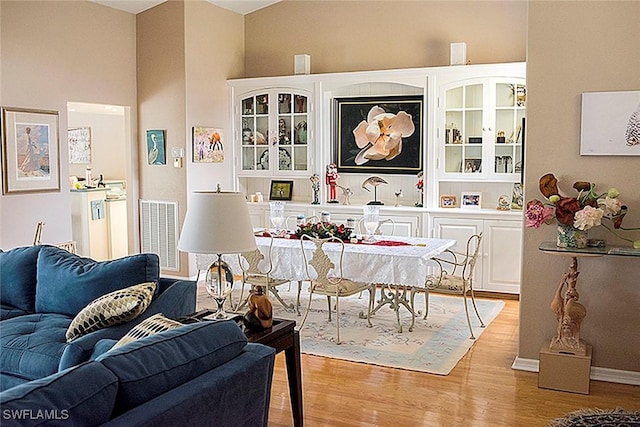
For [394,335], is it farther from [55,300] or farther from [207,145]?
[207,145]

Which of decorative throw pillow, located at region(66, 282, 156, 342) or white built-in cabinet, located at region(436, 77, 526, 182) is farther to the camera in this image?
white built-in cabinet, located at region(436, 77, 526, 182)

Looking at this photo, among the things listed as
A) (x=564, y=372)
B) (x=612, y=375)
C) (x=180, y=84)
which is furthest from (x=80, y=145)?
(x=612, y=375)

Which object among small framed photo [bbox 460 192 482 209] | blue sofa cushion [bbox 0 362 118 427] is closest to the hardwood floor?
blue sofa cushion [bbox 0 362 118 427]

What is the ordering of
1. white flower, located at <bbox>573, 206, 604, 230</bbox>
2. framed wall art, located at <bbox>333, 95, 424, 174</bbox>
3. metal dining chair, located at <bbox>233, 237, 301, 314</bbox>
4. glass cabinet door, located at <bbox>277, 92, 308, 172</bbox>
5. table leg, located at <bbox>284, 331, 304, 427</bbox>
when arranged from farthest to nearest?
1. glass cabinet door, located at <bbox>277, 92, 308, 172</bbox>
2. framed wall art, located at <bbox>333, 95, 424, 174</bbox>
3. metal dining chair, located at <bbox>233, 237, 301, 314</bbox>
4. white flower, located at <bbox>573, 206, 604, 230</bbox>
5. table leg, located at <bbox>284, 331, 304, 427</bbox>

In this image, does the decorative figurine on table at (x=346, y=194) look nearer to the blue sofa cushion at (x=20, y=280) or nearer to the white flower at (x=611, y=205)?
the white flower at (x=611, y=205)

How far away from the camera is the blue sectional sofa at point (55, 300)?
3297 mm

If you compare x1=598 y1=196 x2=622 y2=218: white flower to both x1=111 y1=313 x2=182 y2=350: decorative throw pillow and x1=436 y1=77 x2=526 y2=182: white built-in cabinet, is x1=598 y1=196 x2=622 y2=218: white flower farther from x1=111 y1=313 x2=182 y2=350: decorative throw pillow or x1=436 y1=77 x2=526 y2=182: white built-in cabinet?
x1=111 y1=313 x2=182 y2=350: decorative throw pillow

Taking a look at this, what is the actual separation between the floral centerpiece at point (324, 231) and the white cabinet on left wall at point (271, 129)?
2.37 meters

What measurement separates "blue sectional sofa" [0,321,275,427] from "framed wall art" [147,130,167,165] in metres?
5.32

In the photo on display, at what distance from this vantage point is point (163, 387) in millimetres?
2098

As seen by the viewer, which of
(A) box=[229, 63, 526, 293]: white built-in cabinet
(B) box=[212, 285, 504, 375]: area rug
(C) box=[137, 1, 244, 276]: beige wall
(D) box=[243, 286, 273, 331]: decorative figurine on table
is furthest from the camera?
(C) box=[137, 1, 244, 276]: beige wall

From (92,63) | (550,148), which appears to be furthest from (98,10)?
(550,148)

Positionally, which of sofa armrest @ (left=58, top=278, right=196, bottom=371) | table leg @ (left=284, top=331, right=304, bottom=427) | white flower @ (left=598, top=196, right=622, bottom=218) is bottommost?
table leg @ (left=284, top=331, right=304, bottom=427)

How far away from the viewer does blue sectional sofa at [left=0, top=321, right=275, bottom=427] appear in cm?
174
